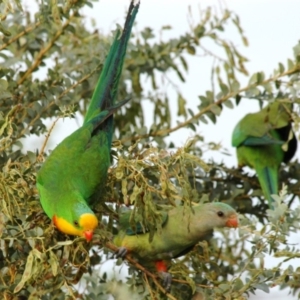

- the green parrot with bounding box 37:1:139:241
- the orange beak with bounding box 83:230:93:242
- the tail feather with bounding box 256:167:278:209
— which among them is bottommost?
the orange beak with bounding box 83:230:93:242

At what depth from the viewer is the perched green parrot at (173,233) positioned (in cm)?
252

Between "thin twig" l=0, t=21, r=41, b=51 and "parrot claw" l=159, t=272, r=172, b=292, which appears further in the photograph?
"thin twig" l=0, t=21, r=41, b=51

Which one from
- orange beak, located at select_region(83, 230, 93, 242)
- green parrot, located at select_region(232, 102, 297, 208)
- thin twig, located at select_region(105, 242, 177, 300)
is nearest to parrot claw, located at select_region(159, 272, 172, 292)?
thin twig, located at select_region(105, 242, 177, 300)

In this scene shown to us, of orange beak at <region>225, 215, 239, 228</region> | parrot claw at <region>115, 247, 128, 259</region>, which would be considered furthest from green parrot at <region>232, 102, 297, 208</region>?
parrot claw at <region>115, 247, 128, 259</region>

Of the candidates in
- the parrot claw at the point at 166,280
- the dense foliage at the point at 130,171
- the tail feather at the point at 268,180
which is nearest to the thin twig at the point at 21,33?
the dense foliage at the point at 130,171

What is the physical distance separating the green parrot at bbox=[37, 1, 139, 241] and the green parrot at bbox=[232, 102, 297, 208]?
3.20ft

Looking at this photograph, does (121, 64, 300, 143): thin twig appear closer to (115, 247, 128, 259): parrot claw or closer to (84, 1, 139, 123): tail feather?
(84, 1, 139, 123): tail feather

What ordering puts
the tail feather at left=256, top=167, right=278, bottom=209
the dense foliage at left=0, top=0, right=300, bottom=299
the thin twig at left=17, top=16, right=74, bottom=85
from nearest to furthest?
the dense foliage at left=0, top=0, right=300, bottom=299 < the thin twig at left=17, top=16, right=74, bottom=85 < the tail feather at left=256, top=167, right=278, bottom=209

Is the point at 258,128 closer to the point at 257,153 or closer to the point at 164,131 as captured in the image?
the point at 257,153

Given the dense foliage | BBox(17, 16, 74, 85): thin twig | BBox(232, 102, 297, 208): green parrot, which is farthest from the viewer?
BBox(232, 102, 297, 208): green parrot

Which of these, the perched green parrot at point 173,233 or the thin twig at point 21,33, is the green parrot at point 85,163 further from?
the thin twig at point 21,33

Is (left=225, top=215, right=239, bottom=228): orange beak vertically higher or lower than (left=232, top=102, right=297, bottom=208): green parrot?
lower

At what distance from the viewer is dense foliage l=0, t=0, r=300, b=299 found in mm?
2223

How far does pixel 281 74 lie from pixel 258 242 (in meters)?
0.90
